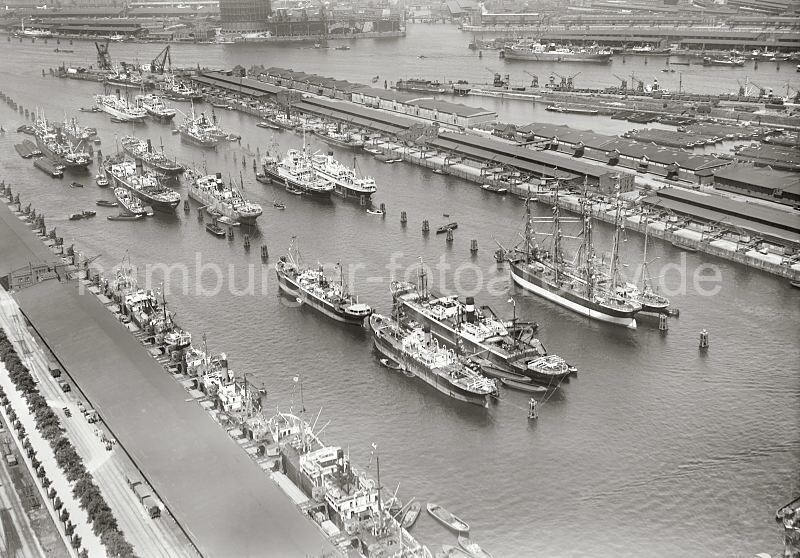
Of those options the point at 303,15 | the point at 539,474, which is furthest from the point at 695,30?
the point at 539,474

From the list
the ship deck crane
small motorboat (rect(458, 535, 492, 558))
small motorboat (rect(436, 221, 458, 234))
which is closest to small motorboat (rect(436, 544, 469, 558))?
small motorboat (rect(458, 535, 492, 558))

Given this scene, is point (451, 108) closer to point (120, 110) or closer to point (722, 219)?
point (120, 110)

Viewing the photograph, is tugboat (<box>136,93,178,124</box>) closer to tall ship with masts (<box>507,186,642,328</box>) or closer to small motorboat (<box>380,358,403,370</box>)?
tall ship with masts (<box>507,186,642,328</box>)

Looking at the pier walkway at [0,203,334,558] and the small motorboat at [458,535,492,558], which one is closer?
the pier walkway at [0,203,334,558]

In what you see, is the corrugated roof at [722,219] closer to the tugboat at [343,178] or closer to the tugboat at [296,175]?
the tugboat at [343,178]

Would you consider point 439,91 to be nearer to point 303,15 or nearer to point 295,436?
point 303,15

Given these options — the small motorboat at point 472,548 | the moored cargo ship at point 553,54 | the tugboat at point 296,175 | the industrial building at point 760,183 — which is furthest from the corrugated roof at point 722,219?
the moored cargo ship at point 553,54
